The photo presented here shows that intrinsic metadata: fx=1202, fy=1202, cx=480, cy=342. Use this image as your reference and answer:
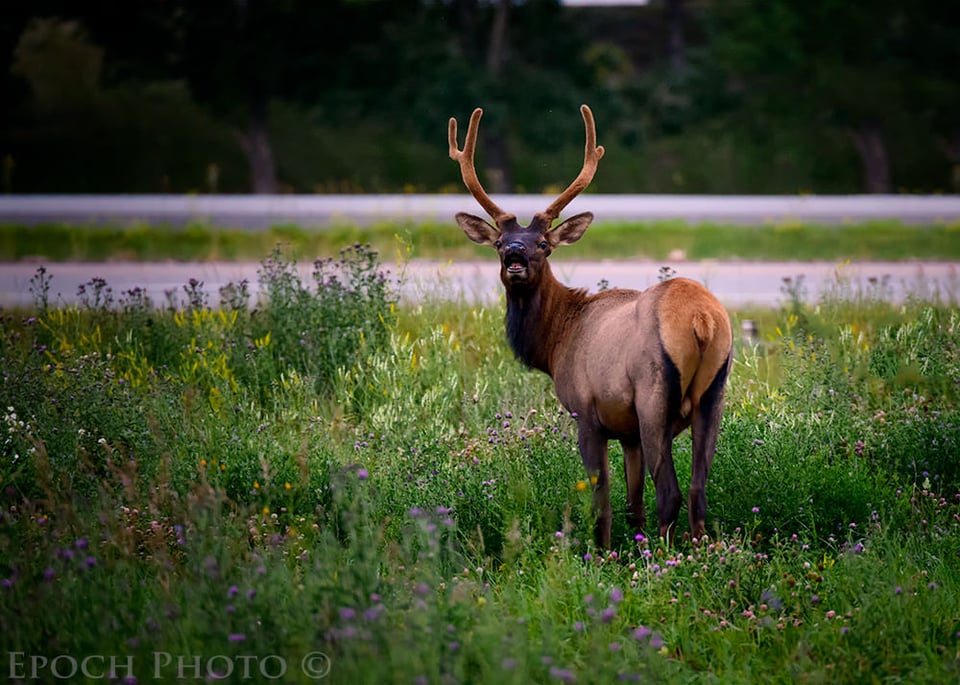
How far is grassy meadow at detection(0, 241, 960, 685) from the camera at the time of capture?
4.13 m

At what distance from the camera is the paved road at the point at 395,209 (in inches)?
699

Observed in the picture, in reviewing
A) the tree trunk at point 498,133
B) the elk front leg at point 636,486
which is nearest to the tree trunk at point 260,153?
the tree trunk at point 498,133

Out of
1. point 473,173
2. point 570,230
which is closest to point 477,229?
point 473,173

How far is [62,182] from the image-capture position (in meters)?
24.9

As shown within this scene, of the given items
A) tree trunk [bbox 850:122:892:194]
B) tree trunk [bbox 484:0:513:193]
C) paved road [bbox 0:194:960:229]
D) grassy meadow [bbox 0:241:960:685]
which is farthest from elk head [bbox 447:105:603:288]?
tree trunk [bbox 850:122:892:194]

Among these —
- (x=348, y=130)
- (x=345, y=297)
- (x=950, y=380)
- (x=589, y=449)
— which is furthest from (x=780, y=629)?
(x=348, y=130)

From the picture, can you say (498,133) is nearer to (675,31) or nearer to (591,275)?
(675,31)

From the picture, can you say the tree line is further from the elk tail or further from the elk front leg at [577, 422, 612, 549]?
the elk tail

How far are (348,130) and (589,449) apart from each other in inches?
900

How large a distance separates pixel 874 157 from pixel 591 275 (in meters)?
14.0

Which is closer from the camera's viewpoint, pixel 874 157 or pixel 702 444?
pixel 702 444

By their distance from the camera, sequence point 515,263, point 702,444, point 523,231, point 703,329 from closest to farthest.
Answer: point 703,329 → point 702,444 → point 515,263 → point 523,231

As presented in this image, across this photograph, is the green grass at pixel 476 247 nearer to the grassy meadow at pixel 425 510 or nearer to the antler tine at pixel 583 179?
the grassy meadow at pixel 425 510

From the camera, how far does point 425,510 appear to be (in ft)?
18.2
